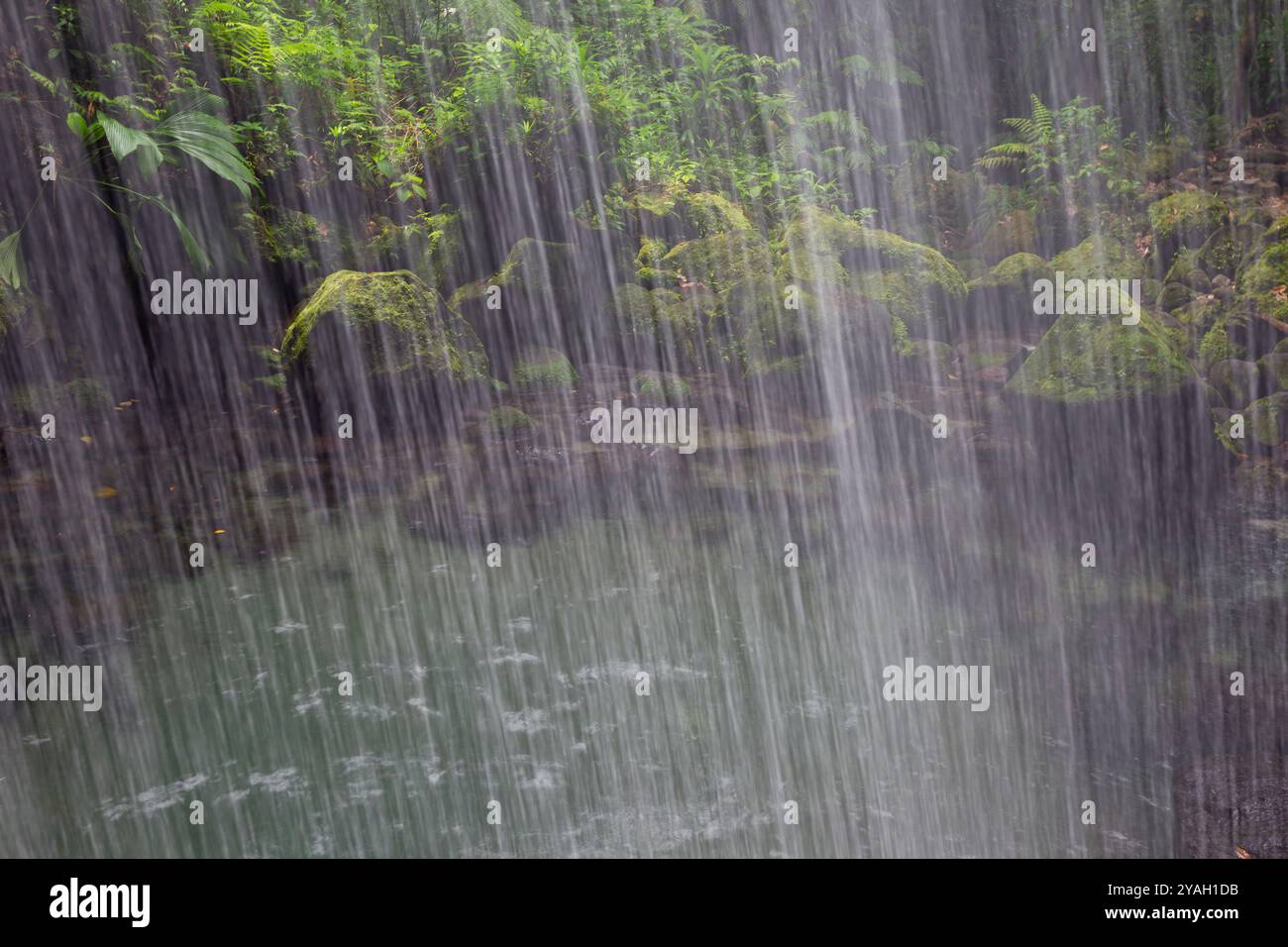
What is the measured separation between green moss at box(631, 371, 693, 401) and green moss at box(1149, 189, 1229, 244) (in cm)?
572

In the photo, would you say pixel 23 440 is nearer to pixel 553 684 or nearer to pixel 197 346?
pixel 197 346

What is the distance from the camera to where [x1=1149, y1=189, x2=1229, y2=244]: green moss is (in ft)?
31.8

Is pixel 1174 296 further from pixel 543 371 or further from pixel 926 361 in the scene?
pixel 543 371

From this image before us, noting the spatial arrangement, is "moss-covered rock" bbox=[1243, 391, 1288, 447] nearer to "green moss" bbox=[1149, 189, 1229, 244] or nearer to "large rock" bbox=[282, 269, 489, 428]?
"green moss" bbox=[1149, 189, 1229, 244]

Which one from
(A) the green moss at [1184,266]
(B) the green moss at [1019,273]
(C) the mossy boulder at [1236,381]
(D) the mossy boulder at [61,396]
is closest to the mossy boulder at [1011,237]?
(B) the green moss at [1019,273]

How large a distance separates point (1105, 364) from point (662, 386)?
4255mm

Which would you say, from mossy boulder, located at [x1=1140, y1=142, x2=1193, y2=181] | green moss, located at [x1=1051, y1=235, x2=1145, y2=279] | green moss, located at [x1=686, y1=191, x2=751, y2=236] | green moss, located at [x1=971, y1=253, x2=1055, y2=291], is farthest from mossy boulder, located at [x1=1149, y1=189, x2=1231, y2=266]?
green moss, located at [x1=686, y1=191, x2=751, y2=236]

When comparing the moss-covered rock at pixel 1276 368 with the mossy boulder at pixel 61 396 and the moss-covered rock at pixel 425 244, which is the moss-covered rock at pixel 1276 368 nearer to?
the moss-covered rock at pixel 425 244

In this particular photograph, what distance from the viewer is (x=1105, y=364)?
25.6ft

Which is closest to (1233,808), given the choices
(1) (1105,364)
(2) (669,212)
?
(1) (1105,364)

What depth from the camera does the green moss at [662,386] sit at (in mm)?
9367

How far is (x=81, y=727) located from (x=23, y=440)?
11.7ft

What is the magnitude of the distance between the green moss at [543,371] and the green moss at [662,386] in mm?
702
